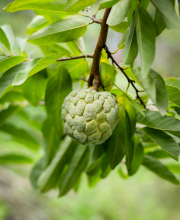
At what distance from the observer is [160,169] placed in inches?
36.6

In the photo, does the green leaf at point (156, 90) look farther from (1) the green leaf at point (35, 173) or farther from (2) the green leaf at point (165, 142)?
(1) the green leaf at point (35, 173)

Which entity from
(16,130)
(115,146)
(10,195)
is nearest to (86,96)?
(115,146)

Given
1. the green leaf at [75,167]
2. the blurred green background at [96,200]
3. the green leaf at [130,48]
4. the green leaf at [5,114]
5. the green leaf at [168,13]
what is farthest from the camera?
the blurred green background at [96,200]

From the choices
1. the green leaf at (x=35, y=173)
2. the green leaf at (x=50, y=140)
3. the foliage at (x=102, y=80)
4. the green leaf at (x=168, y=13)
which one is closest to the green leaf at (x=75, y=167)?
the foliage at (x=102, y=80)

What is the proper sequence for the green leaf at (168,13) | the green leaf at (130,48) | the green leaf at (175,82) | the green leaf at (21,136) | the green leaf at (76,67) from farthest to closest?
1. the green leaf at (21,136)
2. the green leaf at (76,67)
3. the green leaf at (175,82)
4. the green leaf at (130,48)
5. the green leaf at (168,13)

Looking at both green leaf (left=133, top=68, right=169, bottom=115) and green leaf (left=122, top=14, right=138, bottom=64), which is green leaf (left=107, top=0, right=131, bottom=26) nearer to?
green leaf (left=122, top=14, right=138, bottom=64)

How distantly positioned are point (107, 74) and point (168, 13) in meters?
0.27

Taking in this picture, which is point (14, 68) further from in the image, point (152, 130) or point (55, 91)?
point (152, 130)

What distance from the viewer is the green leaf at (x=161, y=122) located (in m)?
0.62

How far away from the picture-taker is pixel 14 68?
691mm

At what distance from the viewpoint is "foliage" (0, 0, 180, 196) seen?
0.50 meters

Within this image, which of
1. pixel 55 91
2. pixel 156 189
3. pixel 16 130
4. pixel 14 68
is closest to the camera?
pixel 14 68

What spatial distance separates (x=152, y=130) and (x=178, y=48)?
642 cm

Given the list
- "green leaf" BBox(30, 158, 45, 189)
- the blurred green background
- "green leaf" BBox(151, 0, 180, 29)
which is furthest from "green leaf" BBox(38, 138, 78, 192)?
the blurred green background
